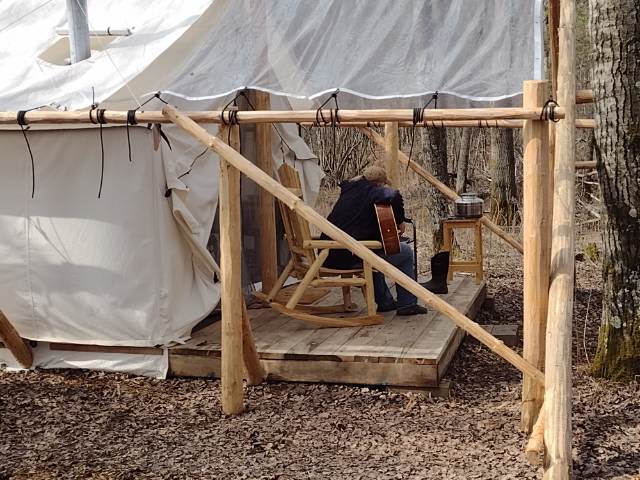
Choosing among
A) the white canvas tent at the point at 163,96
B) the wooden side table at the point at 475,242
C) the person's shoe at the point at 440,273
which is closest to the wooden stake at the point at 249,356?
the white canvas tent at the point at 163,96

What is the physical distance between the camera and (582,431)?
16.5 feet

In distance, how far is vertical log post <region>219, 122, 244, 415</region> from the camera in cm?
525

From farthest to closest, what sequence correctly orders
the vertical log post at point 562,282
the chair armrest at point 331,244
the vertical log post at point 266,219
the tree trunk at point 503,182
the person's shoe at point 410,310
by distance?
the tree trunk at point 503,182 < the vertical log post at point 266,219 < the person's shoe at point 410,310 < the chair armrest at point 331,244 < the vertical log post at point 562,282

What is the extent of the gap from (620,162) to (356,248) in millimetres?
1878

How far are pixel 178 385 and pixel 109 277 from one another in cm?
86

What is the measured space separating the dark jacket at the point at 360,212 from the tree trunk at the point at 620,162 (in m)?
1.52

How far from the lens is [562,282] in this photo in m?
4.69

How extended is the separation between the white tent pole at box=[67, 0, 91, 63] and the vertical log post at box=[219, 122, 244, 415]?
141 cm

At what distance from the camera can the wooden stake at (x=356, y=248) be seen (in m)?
4.68

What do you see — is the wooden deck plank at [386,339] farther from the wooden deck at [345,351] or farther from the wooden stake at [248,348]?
the wooden stake at [248,348]

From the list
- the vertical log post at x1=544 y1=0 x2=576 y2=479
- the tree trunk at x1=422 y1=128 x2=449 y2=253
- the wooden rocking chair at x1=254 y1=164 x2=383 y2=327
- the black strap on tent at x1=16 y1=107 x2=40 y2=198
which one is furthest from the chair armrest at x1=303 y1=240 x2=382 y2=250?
the tree trunk at x1=422 y1=128 x2=449 y2=253

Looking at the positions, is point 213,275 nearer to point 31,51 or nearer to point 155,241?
point 155,241

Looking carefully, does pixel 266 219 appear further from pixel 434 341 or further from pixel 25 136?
pixel 25 136

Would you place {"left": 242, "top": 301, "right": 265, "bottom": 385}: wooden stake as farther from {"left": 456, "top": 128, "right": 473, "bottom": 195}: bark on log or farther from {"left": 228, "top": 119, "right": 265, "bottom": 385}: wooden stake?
{"left": 456, "top": 128, "right": 473, "bottom": 195}: bark on log
